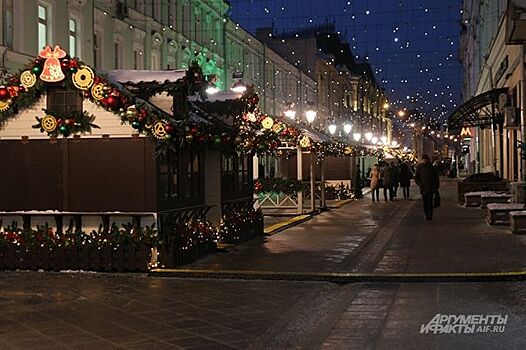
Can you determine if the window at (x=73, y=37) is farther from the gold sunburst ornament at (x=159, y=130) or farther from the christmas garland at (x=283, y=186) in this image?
the gold sunburst ornament at (x=159, y=130)

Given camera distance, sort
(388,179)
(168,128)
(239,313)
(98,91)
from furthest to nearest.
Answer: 1. (388,179)
2. (98,91)
3. (168,128)
4. (239,313)

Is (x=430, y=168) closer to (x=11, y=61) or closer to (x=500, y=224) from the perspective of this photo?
(x=500, y=224)

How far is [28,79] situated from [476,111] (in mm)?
24741

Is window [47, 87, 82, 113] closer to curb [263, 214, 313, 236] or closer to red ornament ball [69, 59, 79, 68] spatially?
red ornament ball [69, 59, 79, 68]

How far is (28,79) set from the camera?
13703mm

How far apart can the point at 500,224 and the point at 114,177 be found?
36.2ft

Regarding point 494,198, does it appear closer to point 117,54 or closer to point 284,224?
point 284,224

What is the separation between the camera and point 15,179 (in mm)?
13938

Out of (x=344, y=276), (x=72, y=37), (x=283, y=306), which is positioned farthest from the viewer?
(x=72, y=37)

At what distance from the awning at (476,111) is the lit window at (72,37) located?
16082 mm

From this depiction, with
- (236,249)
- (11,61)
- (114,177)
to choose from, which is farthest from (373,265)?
(11,61)

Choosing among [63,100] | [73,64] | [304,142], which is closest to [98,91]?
[73,64]

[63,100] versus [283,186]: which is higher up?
[63,100]

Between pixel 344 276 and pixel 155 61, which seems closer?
pixel 344 276
